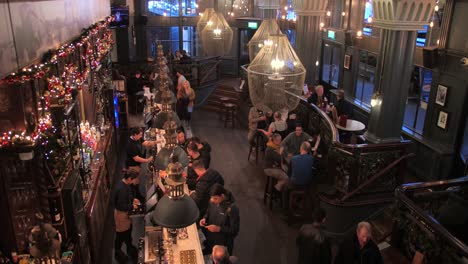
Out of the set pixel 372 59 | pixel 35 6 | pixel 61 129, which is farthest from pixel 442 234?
pixel 372 59

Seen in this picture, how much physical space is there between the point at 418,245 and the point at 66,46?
5.66 meters

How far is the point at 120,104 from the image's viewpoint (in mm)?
12359

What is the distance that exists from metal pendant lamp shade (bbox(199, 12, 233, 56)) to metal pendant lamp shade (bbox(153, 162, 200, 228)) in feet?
22.4

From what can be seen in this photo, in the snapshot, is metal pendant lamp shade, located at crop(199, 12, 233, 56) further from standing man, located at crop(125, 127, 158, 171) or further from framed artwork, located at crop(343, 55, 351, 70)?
framed artwork, located at crop(343, 55, 351, 70)

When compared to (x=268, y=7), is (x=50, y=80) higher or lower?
lower

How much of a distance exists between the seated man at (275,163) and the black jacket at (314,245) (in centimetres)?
230

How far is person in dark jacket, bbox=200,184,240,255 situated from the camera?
18.0 ft

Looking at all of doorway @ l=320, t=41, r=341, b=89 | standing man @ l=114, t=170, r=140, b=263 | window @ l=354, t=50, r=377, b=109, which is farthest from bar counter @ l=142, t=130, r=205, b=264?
doorway @ l=320, t=41, r=341, b=89

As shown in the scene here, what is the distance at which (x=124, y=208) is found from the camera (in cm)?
606

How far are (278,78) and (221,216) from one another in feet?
6.66

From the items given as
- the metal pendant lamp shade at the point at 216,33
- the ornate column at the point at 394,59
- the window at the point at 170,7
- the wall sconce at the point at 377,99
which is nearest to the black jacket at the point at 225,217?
the ornate column at the point at 394,59

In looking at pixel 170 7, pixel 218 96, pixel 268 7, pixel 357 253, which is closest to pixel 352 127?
pixel 357 253

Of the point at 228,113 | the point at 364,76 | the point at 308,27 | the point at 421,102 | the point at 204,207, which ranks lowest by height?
the point at 228,113

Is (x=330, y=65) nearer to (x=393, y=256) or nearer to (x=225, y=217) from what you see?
(x=393, y=256)
